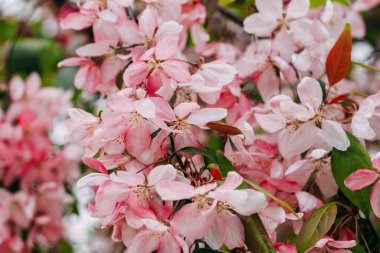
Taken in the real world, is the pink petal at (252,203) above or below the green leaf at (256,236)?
above

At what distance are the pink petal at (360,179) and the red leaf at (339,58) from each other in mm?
154

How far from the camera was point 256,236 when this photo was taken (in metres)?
0.64

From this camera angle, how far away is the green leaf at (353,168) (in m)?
0.74

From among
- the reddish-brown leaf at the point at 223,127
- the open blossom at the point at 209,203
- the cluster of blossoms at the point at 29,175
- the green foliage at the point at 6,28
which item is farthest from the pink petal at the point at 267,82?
the green foliage at the point at 6,28

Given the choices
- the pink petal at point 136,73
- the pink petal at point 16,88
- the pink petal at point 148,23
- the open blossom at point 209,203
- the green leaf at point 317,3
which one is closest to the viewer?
the open blossom at point 209,203

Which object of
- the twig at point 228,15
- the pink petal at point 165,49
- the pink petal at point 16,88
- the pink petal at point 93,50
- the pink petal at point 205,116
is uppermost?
the pink petal at point 165,49

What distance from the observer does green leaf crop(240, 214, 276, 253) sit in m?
0.64

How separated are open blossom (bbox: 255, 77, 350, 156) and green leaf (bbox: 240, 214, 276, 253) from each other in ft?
0.50

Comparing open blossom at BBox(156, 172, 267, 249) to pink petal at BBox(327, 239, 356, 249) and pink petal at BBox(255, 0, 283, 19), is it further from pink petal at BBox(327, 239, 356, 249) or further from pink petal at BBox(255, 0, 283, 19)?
pink petal at BBox(255, 0, 283, 19)

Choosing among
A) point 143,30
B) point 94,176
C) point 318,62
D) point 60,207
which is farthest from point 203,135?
point 94,176

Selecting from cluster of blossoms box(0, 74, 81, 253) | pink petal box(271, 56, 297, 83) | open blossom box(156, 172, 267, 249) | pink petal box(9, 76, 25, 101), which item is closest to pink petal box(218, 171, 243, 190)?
open blossom box(156, 172, 267, 249)

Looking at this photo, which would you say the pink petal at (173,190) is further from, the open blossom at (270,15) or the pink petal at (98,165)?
the open blossom at (270,15)

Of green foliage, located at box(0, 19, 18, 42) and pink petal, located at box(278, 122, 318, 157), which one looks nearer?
pink petal, located at box(278, 122, 318, 157)

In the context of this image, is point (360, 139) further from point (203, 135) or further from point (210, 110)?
point (203, 135)
